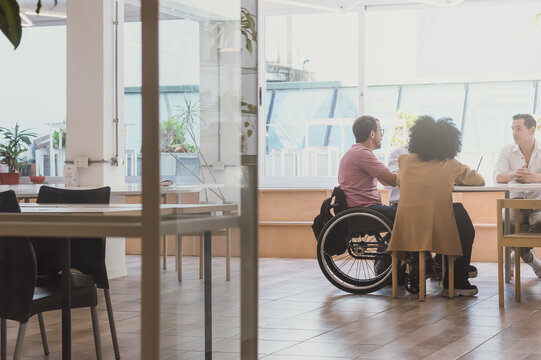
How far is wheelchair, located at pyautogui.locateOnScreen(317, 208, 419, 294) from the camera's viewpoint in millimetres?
5055

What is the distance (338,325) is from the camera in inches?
159

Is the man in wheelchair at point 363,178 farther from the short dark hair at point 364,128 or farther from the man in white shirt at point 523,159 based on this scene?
the man in white shirt at point 523,159

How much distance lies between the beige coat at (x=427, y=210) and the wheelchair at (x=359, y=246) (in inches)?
6.2

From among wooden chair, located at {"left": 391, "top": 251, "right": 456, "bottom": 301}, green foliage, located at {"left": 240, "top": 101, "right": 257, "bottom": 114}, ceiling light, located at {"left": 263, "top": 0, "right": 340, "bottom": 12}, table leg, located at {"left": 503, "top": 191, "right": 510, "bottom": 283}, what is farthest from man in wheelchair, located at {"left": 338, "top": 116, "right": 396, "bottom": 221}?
green foliage, located at {"left": 240, "top": 101, "right": 257, "bottom": 114}

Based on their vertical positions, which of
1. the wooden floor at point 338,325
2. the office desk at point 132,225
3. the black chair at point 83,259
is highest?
the office desk at point 132,225

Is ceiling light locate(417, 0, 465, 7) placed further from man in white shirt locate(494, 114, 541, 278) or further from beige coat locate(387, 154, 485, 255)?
beige coat locate(387, 154, 485, 255)

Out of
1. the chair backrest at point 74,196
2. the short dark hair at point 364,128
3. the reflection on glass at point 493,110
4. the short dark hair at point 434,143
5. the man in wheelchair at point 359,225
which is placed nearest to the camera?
the chair backrest at point 74,196

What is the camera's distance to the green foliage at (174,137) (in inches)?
57.0

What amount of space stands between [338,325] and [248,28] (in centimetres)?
250

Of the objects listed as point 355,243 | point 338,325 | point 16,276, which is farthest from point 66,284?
point 355,243

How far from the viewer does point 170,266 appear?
1.63 m

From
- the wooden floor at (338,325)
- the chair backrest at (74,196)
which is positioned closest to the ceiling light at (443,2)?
the wooden floor at (338,325)

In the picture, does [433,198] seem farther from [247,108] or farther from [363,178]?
[247,108]

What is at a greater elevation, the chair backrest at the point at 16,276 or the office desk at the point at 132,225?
the office desk at the point at 132,225
